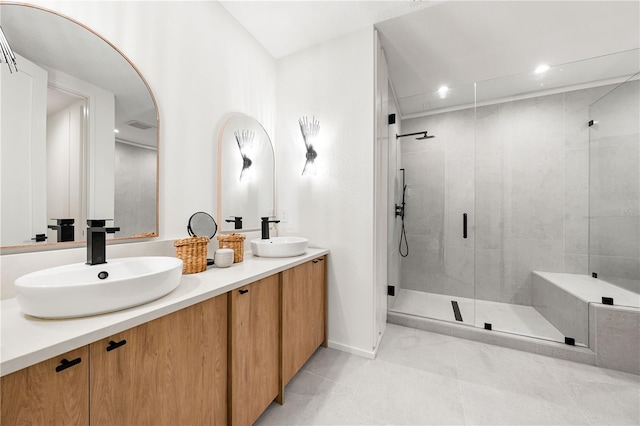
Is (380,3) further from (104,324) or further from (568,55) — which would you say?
(104,324)

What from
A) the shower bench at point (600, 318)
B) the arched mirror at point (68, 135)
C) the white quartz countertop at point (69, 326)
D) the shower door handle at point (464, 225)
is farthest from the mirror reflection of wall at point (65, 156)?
the shower bench at point (600, 318)

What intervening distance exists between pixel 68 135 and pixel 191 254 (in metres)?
0.70

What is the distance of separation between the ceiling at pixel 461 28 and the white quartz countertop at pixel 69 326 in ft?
6.60

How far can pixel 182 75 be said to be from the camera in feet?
4.86

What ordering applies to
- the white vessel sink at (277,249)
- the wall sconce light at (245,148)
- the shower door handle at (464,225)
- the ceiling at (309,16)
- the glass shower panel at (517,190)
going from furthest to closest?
the shower door handle at (464,225)
the glass shower panel at (517,190)
the wall sconce light at (245,148)
the ceiling at (309,16)
the white vessel sink at (277,249)

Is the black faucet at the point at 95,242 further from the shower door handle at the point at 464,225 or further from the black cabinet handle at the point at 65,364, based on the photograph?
the shower door handle at the point at 464,225

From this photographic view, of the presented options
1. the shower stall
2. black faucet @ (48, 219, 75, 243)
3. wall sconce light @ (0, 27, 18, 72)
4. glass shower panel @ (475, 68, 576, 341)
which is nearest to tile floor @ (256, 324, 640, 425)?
the shower stall

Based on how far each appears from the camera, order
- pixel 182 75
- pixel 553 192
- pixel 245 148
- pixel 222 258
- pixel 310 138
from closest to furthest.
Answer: pixel 222 258
pixel 182 75
pixel 245 148
pixel 310 138
pixel 553 192

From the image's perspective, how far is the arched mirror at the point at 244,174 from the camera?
1.75 m

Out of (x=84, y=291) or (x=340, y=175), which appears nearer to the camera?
(x=84, y=291)

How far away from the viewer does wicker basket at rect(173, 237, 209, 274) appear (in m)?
1.21

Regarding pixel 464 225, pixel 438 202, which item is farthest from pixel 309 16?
pixel 464 225

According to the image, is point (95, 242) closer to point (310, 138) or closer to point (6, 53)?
point (6, 53)

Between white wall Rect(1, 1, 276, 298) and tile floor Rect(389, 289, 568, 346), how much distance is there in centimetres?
231
